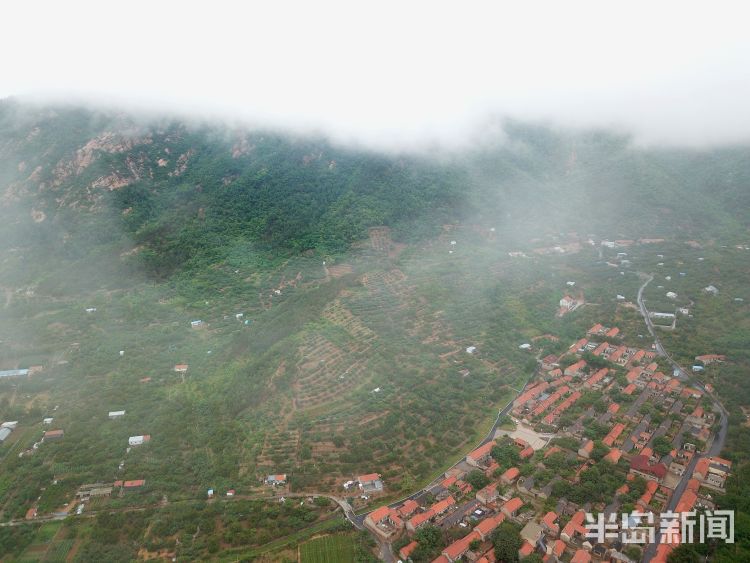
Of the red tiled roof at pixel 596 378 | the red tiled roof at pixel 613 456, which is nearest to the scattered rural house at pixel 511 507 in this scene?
the red tiled roof at pixel 613 456

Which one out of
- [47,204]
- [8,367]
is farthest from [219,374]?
[47,204]

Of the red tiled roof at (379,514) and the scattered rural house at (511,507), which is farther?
the red tiled roof at (379,514)

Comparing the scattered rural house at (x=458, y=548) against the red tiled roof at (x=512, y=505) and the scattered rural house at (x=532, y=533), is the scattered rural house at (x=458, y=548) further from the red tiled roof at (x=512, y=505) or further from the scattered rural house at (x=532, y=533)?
the red tiled roof at (x=512, y=505)

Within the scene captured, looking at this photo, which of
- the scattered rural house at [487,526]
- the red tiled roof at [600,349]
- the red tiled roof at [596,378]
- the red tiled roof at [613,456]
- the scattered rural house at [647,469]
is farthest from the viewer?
the red tiled roof at [600,349]

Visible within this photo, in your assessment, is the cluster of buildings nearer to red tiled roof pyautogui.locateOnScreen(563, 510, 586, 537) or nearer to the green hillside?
red tiled roof pyautogui.locateOnScreen(563, 510, 586, 537)

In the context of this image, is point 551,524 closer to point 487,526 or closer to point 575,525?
point 575,525

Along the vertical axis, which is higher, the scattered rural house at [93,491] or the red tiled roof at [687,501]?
the red tiled roof at [687,501]

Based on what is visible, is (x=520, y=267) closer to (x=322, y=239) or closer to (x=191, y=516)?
(x=322, y=239)

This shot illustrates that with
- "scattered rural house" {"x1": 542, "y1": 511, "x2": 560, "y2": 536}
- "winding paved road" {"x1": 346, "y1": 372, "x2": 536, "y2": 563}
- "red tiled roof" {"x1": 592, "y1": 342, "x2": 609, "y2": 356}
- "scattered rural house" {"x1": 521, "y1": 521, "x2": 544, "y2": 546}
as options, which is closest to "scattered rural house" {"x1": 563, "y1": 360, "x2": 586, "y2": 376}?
"red tiled roof" {"x1": 592, "y1": 342, "x2": 609, "y2": 356}
